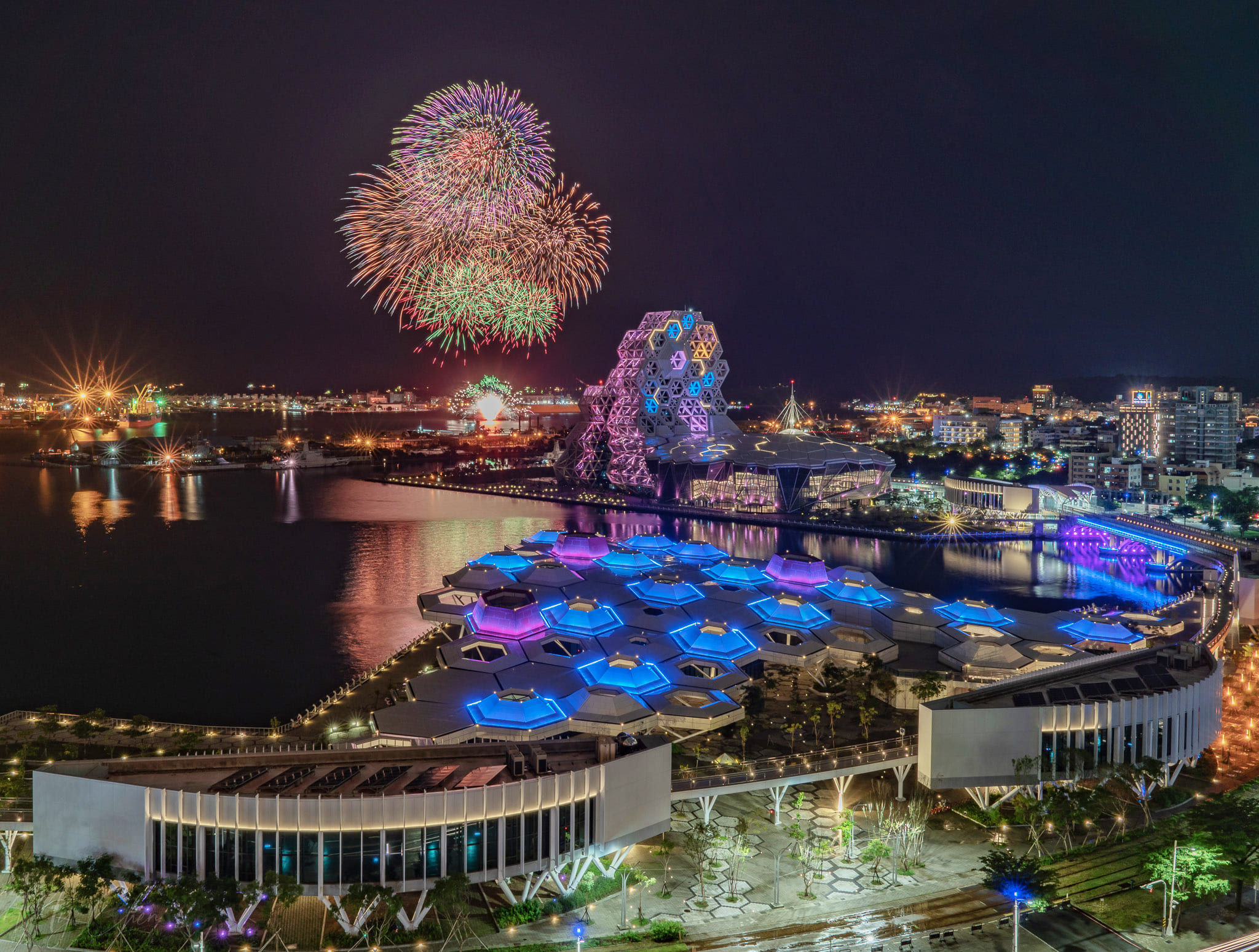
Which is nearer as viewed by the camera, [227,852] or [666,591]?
[227,852]

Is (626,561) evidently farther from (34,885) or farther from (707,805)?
(34,885)

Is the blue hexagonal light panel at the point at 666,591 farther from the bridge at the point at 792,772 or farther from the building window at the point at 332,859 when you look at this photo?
the building window at the point at 332,859

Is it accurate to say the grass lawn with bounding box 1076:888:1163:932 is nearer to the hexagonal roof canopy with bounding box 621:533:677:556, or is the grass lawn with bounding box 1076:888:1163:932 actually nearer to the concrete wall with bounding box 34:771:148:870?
the concrete wall with bounding box 34:771:148:870

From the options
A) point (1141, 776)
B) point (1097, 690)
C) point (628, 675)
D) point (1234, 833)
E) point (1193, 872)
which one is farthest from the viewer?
point (628, 675)

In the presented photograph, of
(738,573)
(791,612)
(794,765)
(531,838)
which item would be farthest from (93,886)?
(738,573)

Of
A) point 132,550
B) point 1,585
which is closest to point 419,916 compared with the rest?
point 1,585
